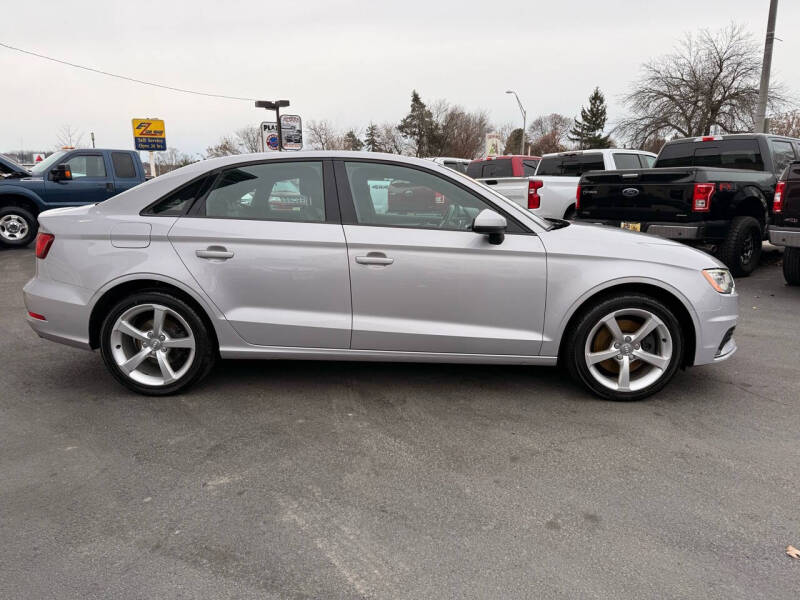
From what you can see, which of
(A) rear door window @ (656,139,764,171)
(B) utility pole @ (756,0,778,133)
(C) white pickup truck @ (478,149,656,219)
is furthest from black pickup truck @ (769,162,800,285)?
(B) utility pole @ (756,0,778,133)

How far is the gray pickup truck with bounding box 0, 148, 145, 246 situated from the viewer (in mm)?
11180

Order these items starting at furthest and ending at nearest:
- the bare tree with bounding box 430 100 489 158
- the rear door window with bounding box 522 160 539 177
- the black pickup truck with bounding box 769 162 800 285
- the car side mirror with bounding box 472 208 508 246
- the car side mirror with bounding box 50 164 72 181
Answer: the bare tree with bounding box 430 100 489 158, the rear door window with bounding box 522 160 539 177, the car side mirror with bounding box 50 164 72 181, the black pickup truck with bounding box 769 162 800 285, the car side mirror with bounding box 472 208 508 246

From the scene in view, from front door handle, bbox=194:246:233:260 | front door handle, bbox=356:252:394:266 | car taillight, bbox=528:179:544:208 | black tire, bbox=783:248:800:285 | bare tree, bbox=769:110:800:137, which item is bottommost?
black tire, bbox=783:248:800:285

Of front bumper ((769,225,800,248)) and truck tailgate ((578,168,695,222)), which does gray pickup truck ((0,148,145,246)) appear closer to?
truck tailgate ((578,168,695,222))

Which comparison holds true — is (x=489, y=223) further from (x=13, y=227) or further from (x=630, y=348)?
(x=13, y=227)

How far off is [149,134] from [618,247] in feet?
84.8

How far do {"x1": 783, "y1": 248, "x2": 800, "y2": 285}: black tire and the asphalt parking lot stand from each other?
3.80 meters

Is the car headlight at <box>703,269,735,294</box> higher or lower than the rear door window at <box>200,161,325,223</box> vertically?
lower

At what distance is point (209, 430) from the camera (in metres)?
3.43

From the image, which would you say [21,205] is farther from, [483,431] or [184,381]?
[483,431]

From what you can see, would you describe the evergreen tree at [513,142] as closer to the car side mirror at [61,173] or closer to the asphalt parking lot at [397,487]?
the car side mirror at [61,173]

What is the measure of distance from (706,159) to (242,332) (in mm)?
8482

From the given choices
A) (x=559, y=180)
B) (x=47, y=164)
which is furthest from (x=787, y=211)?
(x=47, y=164)

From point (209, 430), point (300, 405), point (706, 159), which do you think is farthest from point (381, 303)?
point (706, 159)
